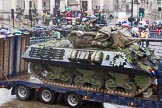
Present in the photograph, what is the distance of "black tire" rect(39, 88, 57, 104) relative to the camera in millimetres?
16578

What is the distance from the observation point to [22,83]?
1706 cm

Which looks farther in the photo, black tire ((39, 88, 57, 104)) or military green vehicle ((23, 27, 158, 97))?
black tire ((39, 88, 57, 104))

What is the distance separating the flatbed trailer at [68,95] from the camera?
48.8 ft

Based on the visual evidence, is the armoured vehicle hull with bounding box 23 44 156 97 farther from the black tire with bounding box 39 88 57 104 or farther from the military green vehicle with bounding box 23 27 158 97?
the black tire with bounding box 39 88 57 104

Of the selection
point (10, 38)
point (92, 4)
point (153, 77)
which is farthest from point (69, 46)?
point (92, 4)

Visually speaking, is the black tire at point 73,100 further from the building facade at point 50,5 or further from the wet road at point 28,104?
the building facade at point 50,5

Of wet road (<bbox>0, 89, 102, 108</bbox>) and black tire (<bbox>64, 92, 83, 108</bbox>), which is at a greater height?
black tire (<bbox>64, 92, 83, 108</bbox>)

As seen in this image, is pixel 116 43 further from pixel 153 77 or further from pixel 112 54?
pixel 153 77

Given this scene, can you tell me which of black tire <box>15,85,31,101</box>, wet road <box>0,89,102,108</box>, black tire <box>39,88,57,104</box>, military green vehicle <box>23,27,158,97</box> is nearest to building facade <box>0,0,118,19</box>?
black tire <box>15,85,31,101</box>

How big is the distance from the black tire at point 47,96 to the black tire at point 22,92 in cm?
59

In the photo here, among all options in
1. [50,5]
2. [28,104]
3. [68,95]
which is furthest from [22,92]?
[50,5]

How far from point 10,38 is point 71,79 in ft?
9.97

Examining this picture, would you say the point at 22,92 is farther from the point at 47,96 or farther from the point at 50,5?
the point at 50,5

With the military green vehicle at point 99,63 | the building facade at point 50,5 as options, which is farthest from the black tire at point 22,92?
the building facade at point 50,5
